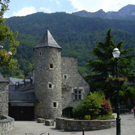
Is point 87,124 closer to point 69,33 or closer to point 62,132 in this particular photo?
point 62,132

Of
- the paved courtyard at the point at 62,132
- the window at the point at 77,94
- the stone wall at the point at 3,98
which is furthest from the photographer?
the window at the point at 77,94

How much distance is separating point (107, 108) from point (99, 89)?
14.6 m

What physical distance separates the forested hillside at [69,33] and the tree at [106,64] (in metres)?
58.7

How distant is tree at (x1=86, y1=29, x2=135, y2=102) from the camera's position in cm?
3403

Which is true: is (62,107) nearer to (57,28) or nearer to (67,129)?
(67,129)

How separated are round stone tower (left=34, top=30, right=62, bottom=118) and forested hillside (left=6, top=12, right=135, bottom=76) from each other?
6170 cm

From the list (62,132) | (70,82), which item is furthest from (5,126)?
(70,82)

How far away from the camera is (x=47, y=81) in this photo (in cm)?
3241

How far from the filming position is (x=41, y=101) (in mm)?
32312

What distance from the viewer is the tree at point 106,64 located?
34.0 meters

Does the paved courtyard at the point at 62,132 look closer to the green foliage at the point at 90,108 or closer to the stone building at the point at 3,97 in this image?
the green foliage at the point at 90,108

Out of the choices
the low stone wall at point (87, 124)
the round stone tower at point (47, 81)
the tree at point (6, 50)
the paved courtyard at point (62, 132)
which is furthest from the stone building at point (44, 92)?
the tree at point (6, 50)

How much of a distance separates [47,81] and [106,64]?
26.1 feet

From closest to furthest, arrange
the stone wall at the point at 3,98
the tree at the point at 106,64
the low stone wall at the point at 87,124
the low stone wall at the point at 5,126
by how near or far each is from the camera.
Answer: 1. the low stone wall at the point at 5,126
2. the low stone wall at the point at 87,124
3. the stone wall at the point at 3,98
4. the tree at the point at 106,64
